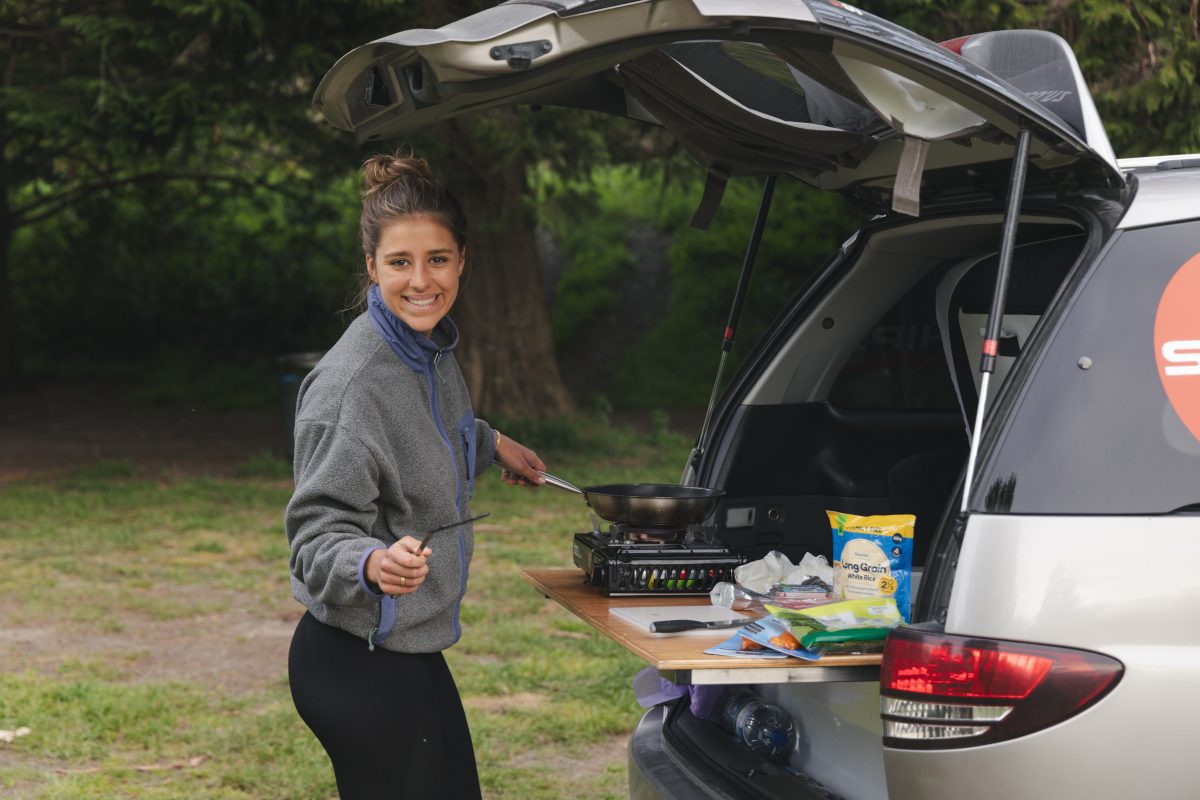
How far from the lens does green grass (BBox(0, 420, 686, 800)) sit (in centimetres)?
482

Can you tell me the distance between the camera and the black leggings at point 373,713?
2.71 m

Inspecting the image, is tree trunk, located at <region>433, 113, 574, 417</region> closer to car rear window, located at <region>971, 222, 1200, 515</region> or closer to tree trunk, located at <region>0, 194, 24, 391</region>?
tree trunk, located at <region>0, 194, 24, 391</region>

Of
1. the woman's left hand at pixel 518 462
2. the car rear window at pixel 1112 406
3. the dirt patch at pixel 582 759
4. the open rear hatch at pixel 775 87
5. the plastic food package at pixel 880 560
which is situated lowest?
the dirt patch at pixel 582 759

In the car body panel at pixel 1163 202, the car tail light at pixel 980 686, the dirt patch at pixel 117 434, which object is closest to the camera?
the car tail light at pixel 980 686

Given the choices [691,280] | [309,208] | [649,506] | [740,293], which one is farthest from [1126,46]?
[309,208]

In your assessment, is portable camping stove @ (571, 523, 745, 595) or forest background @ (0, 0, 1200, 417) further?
forest background @ (0, 0, 1200, 417)

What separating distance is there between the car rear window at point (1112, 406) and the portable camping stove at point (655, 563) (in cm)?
93

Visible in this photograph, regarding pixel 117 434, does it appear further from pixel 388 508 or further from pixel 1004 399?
pixel 1004 399

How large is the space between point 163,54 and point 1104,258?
8725 mm

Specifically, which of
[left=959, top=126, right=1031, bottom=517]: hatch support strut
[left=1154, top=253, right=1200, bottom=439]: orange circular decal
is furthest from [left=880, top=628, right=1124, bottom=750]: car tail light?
[left=1154, top=253, right=1200, bottom=439]: orange circular decal

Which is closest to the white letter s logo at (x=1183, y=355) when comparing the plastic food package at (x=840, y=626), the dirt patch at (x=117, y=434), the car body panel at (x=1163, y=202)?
the car body panel at (x=1163, y=202)

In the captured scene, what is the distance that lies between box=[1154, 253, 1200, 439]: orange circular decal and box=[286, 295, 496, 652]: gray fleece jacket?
1380 mm

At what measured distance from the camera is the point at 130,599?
7.43 m

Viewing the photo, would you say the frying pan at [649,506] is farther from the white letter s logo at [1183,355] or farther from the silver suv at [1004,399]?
the white letter s logo at [1183,355]
